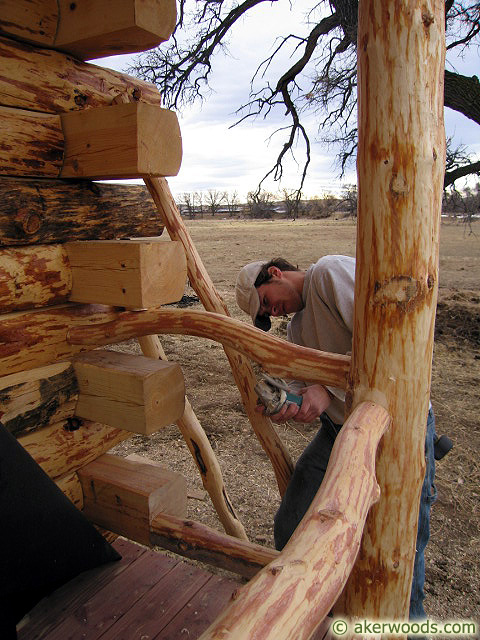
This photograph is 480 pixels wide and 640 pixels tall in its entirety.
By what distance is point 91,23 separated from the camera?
189 centimetres

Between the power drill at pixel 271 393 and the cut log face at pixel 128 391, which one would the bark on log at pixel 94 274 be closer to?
the cut log face at pixel 128 391

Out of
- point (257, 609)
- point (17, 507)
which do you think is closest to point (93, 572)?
point (17, 507)

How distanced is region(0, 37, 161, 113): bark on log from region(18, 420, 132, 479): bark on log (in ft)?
4.05

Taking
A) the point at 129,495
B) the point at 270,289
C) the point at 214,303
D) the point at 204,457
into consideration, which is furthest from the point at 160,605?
the point at 270,289

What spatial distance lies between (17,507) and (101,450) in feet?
2.41

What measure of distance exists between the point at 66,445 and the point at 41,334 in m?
0.50

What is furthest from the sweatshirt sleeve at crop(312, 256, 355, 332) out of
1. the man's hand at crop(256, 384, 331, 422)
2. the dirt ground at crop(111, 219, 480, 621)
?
the dirt ground at crop(111, 219, 480, 621)

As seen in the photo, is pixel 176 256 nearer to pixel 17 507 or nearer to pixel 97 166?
pixel 97 166

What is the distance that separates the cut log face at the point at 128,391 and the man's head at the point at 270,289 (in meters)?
0.60

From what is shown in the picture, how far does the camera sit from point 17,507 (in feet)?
5.38

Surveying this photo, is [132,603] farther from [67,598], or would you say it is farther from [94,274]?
[94,274]

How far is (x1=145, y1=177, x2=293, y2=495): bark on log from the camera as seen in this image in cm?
243

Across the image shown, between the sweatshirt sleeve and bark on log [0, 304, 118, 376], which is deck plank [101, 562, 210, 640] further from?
the sweatshirt sleeve

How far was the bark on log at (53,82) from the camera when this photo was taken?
72.2 inches
